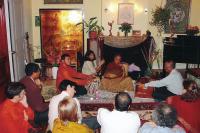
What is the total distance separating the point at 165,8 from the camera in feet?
27.3

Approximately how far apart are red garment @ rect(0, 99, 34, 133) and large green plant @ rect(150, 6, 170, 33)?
5.91 meters

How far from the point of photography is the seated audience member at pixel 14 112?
2.92 metres

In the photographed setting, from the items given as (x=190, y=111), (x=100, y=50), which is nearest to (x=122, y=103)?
(x=190, y=111)

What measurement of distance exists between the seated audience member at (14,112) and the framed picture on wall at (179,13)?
6264mm

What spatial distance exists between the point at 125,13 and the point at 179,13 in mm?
1631

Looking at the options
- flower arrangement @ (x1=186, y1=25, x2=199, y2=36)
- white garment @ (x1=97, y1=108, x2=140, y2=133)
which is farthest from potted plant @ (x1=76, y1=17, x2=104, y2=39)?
white garment @ (x1=97, y1=108, x2=140, y2=133)

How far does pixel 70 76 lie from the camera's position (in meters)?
5.57

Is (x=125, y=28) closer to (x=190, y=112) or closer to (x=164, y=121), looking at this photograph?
(x=190, y=112)

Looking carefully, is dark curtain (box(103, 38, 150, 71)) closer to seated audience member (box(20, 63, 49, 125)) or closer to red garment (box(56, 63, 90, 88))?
red garment (box(56, 63, 90, 88))

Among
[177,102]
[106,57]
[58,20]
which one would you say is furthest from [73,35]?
[177,102]

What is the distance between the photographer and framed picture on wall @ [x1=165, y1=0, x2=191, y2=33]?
8.34m

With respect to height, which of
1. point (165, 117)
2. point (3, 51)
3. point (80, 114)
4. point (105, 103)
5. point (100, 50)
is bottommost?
point (105, 103)

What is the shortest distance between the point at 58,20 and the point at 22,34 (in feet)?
5.24

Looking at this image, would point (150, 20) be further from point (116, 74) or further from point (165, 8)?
point (116, 74)
